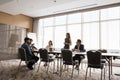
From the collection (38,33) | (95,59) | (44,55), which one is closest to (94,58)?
(95,59)

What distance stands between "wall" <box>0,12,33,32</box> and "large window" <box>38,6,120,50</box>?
4.99ft

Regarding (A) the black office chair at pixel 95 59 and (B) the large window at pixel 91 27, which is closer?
(A) the black office chair at pixel 95 59

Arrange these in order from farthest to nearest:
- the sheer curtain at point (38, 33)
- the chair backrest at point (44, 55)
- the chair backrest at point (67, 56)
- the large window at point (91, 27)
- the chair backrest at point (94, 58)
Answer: the sheer curtain at point (38, 33) < the large window at point (91, 27) < the chair backrest at point (44, 55) < the chair backrest at point (67, 56) < the chair backrest at point (94, 58)

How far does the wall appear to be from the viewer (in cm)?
820

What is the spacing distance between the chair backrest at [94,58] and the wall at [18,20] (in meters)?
6.51

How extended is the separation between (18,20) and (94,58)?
22.8 ft

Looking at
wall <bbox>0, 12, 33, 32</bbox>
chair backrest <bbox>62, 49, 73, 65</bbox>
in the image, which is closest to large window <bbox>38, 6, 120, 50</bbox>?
wall <bbox>0, 12, 33, 32</bbox>

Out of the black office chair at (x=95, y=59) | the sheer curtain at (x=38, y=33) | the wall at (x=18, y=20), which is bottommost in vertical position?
the black office chair at (x=95, y=59)

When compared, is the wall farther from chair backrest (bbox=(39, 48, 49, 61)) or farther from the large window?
chair backrest (bbox=(39, 48, 49, 61))

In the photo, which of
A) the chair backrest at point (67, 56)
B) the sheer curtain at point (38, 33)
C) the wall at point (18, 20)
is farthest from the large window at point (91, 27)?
the chair backrest at point (67, 56)

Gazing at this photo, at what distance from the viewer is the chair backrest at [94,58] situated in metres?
3.32

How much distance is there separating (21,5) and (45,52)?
11.2 ft

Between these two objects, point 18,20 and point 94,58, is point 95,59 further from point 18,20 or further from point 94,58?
point 18,20

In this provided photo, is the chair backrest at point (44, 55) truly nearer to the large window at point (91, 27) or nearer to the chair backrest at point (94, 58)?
the chair backrest at point (94, 58)
